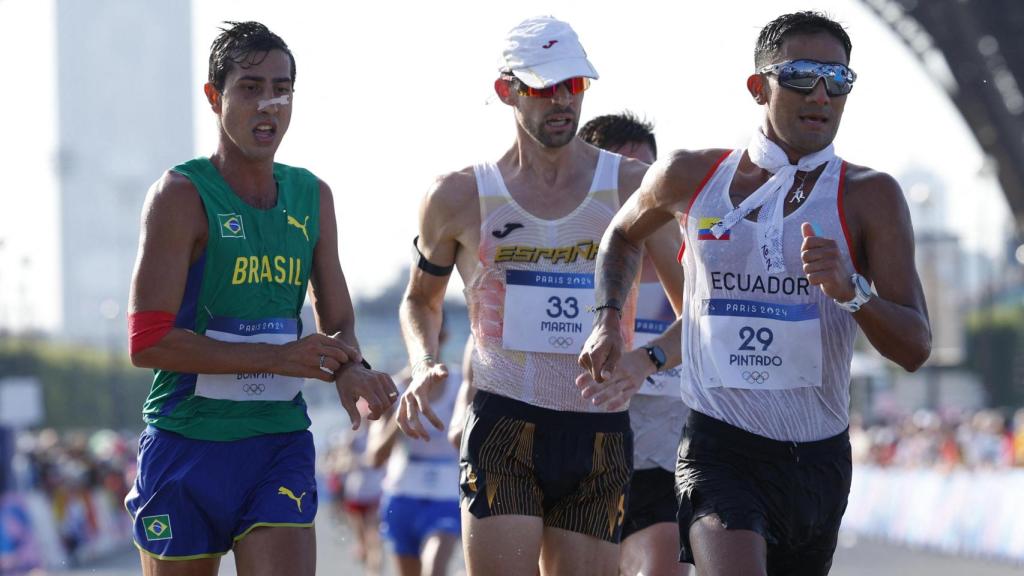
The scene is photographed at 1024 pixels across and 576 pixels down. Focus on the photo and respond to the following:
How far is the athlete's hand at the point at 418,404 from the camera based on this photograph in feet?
18.3

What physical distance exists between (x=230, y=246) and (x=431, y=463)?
5262 millimetres

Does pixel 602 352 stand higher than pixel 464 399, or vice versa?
pixel 602 352

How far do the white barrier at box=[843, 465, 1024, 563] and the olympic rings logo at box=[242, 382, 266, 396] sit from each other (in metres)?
14.9

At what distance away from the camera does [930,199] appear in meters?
37.4

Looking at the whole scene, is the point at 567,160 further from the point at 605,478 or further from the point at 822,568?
the point at 822,568

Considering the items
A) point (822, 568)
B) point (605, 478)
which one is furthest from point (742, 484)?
point (605, 478)

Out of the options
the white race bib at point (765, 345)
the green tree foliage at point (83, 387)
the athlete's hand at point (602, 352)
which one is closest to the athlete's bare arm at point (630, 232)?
the athlete's hand at point (602, 352)

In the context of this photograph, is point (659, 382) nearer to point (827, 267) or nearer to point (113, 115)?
point (827, 267)

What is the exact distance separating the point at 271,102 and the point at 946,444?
2112 centimetres

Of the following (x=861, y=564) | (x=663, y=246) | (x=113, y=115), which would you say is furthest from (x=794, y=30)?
(x=113, y=115)

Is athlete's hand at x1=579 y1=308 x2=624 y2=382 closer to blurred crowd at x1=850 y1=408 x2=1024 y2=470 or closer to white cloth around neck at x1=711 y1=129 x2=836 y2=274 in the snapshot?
white cloth around neck at x1=711 y1=129 x2=836 y2=274

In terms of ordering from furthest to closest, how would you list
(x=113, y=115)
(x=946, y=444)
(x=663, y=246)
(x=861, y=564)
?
(x=113, y=115) < (x=946, y=444) < (x=861, y=564) < (x=663, y=246)

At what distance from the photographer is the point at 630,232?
5.30 meters

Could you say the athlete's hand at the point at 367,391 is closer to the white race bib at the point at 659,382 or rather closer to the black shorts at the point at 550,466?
the black shorts at the point at 550,466
